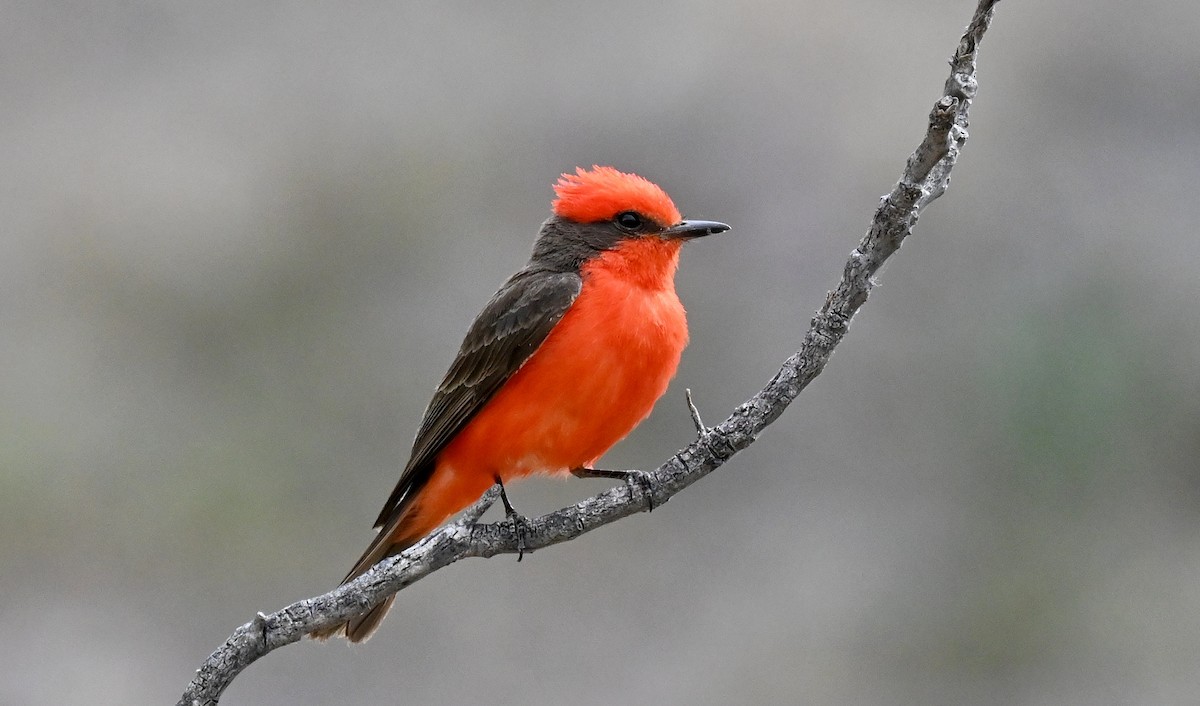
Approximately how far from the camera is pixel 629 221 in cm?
509

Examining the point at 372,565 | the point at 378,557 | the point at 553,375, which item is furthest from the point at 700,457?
the point at 378,557

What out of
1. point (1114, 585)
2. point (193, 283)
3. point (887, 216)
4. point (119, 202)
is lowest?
point (1114, 585)

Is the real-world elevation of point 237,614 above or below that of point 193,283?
below

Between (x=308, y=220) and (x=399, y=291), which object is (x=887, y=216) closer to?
(x=399, y=291)

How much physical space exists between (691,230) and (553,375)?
0.87 meters

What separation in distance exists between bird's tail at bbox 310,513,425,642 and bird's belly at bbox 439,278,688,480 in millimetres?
311

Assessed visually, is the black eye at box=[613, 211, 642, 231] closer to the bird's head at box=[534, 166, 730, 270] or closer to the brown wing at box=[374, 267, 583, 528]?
the bird's head at box=[534, 166, 730, 270]

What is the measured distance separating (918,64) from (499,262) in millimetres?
4178

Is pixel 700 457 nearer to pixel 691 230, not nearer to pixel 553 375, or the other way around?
pixel 553 375

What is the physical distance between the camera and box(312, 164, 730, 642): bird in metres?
4.49

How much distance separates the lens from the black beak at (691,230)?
4.90m

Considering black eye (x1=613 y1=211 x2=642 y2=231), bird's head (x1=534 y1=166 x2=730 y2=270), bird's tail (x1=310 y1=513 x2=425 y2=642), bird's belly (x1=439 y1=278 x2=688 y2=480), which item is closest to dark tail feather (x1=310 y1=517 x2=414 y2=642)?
bird's tail (x1=310 y1=513 x2=425 y2=642)

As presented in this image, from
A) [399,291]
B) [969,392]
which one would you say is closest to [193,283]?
[399,291]

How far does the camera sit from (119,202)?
438 inches
